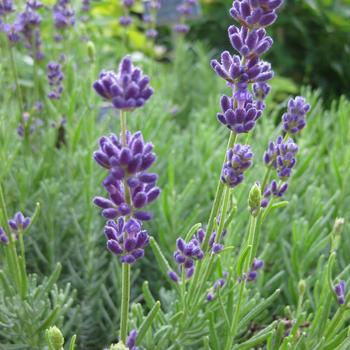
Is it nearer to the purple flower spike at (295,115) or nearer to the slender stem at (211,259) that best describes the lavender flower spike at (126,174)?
the slender stem at (211,259)

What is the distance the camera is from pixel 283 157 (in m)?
1.55

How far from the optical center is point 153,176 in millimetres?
1045

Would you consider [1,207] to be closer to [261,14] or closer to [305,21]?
[261,14]

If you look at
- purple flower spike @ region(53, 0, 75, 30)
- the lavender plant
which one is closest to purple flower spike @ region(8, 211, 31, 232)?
the lavender plant

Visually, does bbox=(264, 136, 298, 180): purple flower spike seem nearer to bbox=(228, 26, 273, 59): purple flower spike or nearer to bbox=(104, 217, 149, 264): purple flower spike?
bbox=(228, 26, 273, 59): purple flower spike

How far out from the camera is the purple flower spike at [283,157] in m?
1.54

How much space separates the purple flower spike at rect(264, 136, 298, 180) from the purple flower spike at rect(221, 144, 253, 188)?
9.9 inches

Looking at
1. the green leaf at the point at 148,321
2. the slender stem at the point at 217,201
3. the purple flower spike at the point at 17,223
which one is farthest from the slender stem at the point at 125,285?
the purple flower spike at the point at 17,223

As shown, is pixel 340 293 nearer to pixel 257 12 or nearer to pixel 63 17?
pixel 257 12

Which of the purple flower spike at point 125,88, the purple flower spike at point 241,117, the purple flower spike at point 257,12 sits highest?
the purple flower spike at point 257,12

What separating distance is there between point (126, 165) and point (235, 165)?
36 centimetres

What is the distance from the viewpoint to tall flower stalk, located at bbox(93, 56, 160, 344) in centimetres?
97

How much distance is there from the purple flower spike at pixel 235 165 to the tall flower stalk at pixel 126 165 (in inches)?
7.9

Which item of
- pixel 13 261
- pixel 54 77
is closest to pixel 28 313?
pixel 13 261
